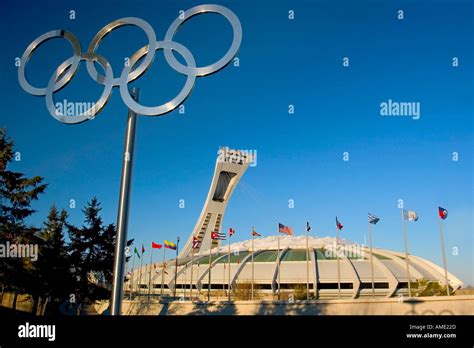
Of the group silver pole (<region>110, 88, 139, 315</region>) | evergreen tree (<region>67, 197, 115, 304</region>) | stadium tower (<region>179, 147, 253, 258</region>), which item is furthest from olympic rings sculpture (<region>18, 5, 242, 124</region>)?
stadium tower (<region>179, 147, 253, 258</region>)

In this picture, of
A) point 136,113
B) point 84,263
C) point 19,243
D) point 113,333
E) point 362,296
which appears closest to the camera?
point 113,333

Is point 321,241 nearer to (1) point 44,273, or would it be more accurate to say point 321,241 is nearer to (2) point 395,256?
(2) point 395,256

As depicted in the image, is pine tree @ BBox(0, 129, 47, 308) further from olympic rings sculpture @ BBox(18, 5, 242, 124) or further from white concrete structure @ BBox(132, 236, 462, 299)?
white concrete structure @ BBox(132, 236, 462, 299)

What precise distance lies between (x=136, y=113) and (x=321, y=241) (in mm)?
44908

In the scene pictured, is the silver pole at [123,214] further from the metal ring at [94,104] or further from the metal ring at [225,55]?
the metal ring at [225,55]

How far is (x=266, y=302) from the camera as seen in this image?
23.6 m

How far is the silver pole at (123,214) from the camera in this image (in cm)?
797

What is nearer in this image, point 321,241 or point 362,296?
point 362,296

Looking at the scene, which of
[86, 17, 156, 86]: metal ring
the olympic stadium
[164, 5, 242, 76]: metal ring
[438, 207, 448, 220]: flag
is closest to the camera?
[164, 5, 242, 76]: metal ring

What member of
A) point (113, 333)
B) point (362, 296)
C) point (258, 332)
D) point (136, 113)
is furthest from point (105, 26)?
point (362, 296)

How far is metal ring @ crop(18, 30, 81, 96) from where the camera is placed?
1005 cm

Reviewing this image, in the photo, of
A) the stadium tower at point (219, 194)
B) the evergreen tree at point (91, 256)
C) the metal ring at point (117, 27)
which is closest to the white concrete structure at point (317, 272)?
the evergreen tree at point (91, 256)

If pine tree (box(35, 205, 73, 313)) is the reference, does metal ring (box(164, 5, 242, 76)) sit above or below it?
above

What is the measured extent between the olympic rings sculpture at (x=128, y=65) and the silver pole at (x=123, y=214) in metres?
0.53
